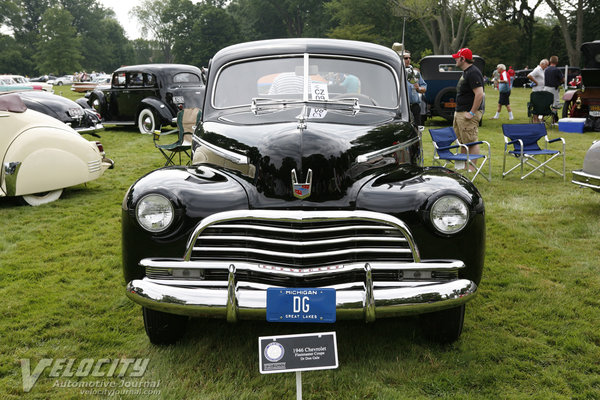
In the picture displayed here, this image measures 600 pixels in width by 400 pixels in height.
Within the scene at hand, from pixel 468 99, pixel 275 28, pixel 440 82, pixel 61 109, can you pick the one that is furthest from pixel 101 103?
pixel 275 28

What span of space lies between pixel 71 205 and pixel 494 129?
1151cm

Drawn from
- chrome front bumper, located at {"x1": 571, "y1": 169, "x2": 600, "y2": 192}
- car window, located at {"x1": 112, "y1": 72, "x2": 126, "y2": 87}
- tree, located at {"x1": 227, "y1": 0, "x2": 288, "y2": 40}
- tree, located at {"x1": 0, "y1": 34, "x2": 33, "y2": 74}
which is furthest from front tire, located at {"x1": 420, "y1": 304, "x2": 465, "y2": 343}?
tree, located at {"x1": 0, "y1": 34, "x2": 33, "y2": 74}

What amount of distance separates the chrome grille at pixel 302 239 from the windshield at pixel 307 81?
159 centimetres

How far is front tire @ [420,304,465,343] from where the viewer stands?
3.33m

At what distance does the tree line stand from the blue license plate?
36047 mm

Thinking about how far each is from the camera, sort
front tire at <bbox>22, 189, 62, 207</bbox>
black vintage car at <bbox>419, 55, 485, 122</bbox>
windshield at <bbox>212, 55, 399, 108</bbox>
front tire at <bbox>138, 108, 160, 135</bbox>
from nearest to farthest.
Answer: windshield at <bbox>212, 55, 399, 108</bbox> < front tire at <bbox>22, 189, 62, 207</bbox> < front tire at <bbox>138, 108, 160, 135</bbox> < black vintage car at <bbox>419, 55, 485, 122</bbox>

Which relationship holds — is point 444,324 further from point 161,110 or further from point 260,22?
point 260,22

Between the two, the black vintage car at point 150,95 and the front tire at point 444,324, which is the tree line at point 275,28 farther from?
the front tire at point 444,324

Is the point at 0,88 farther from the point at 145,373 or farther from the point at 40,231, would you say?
the point at 145,373

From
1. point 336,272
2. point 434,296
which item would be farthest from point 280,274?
point 434,296

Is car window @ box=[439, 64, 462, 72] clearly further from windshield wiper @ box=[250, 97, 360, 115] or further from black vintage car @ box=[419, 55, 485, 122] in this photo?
windshield wiper @ box=[250, 97, 360, 115]

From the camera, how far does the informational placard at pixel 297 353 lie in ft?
7.95

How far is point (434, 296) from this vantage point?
112 inches

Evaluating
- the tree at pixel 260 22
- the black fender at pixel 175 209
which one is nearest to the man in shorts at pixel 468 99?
the black fender at pixel 175 209
